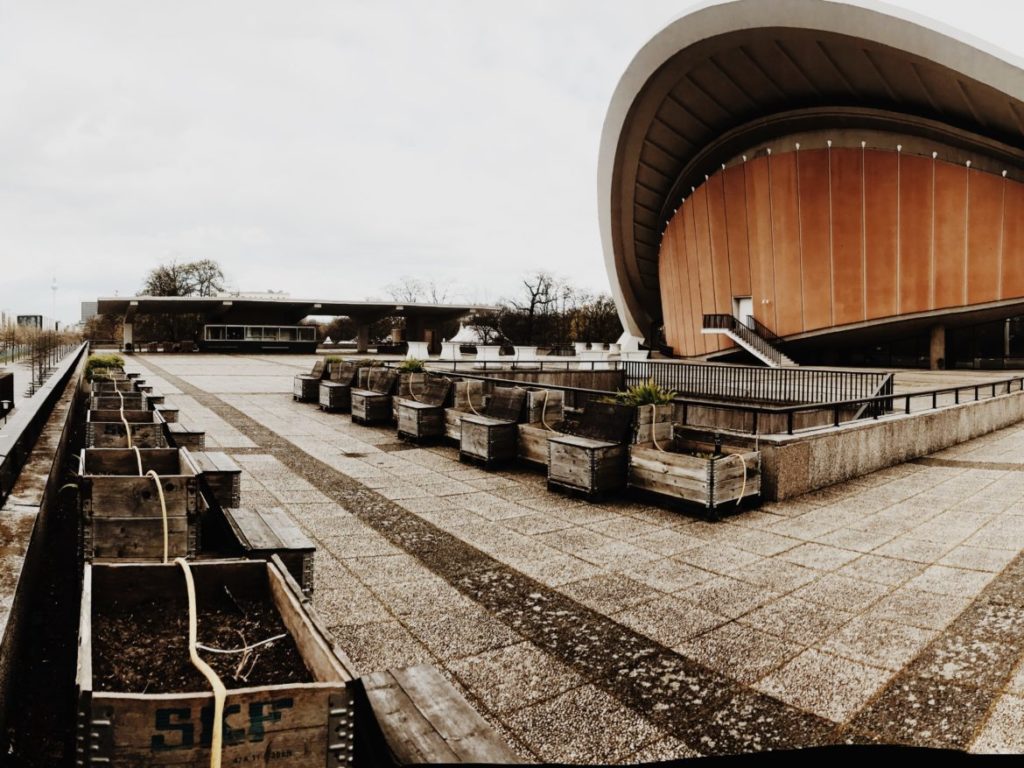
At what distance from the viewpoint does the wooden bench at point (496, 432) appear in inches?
373

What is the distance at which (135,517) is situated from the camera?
4051 mm

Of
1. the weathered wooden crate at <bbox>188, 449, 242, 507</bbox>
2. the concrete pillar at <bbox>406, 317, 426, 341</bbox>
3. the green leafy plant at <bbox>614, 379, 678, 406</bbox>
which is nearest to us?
the weathered wooden crate at <bbox>188, 449, 242, 507</bbox>

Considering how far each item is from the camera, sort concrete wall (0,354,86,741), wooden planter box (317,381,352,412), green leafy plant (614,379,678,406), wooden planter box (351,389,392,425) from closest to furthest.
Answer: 1. concrete wall (0,354,86,741)
2. green leafy plant (614,379,678,406)
3. wooden planter box (351,389,392,425)
4. wooden planter box (317,381,352,412)

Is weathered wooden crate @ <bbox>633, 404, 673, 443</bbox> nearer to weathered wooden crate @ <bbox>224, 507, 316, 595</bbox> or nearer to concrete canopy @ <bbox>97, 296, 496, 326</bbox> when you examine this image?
weathered wooden crate @ <bbox>224, 507, 316, 595</bbox>

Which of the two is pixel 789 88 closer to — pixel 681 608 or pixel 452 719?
pixel 681 608

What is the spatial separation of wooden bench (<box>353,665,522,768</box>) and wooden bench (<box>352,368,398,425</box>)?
10.9m

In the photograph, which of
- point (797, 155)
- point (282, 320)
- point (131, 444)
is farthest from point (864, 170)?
point (282, 320)

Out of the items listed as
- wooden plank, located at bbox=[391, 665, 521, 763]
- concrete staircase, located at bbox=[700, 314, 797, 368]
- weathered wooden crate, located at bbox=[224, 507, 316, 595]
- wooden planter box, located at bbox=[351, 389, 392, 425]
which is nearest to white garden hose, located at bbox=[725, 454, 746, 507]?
weathered wooden crate, located at bbox=[224, 507, 316, 595]

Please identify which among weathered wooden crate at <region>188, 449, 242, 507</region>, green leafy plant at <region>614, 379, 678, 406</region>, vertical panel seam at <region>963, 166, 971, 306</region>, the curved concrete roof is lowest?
weathered wooden crate at <region>188, 449, 242, 507</region>

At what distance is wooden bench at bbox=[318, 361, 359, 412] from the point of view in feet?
49.9

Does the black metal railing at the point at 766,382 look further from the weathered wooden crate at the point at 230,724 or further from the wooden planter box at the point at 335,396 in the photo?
the weathered wooden crate at the point at 230,724

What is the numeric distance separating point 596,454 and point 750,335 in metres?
33.0

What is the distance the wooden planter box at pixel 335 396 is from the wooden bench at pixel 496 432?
590 centimetres

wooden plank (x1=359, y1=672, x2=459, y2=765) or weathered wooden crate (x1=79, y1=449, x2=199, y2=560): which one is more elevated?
weathered wooden crate (x1=79, y1=449, x2=199, y2=560)
